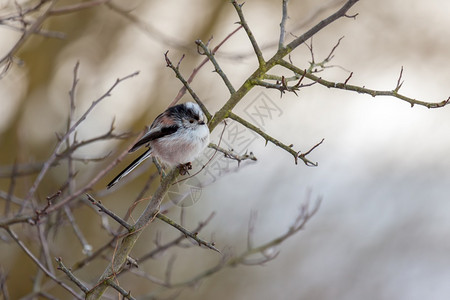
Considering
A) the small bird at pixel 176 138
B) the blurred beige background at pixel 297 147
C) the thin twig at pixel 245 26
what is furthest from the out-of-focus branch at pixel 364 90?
the blurred beige background at pixel 297 147

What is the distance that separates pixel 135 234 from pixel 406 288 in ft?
23.5

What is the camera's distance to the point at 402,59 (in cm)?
822

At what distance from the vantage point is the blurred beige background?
7621 millimetres

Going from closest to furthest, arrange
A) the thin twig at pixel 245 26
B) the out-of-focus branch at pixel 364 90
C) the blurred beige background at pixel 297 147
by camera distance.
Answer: the out-of-focus branch at pixel 364 90 < the thin twig at pixel 245 26 < the blurred beige background at pixel 297 147

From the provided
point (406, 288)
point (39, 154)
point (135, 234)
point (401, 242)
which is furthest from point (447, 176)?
point (135, 234)

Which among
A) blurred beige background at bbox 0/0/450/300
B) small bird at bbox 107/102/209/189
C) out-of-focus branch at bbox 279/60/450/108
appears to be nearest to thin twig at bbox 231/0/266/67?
out-of-focus branch at bbox 279/60/450/108

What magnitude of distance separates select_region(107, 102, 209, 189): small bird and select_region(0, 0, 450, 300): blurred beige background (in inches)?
181

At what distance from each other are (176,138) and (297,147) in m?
5.33

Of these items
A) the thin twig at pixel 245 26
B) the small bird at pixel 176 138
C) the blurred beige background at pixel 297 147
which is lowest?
the small bird at pixel 176 138

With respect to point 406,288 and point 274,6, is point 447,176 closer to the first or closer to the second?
point 406,288

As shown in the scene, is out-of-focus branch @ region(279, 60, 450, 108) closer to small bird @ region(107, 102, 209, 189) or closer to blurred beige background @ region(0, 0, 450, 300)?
small bird @ region(107, 102, 209, 189)

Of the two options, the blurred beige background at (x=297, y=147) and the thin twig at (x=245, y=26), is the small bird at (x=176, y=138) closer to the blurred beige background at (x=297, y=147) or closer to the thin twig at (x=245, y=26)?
the thin twig at (x=245, y=26)

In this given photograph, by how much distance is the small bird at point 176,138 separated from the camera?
250 centimetres

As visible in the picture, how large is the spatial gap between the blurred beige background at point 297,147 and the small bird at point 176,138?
460 centimetres
